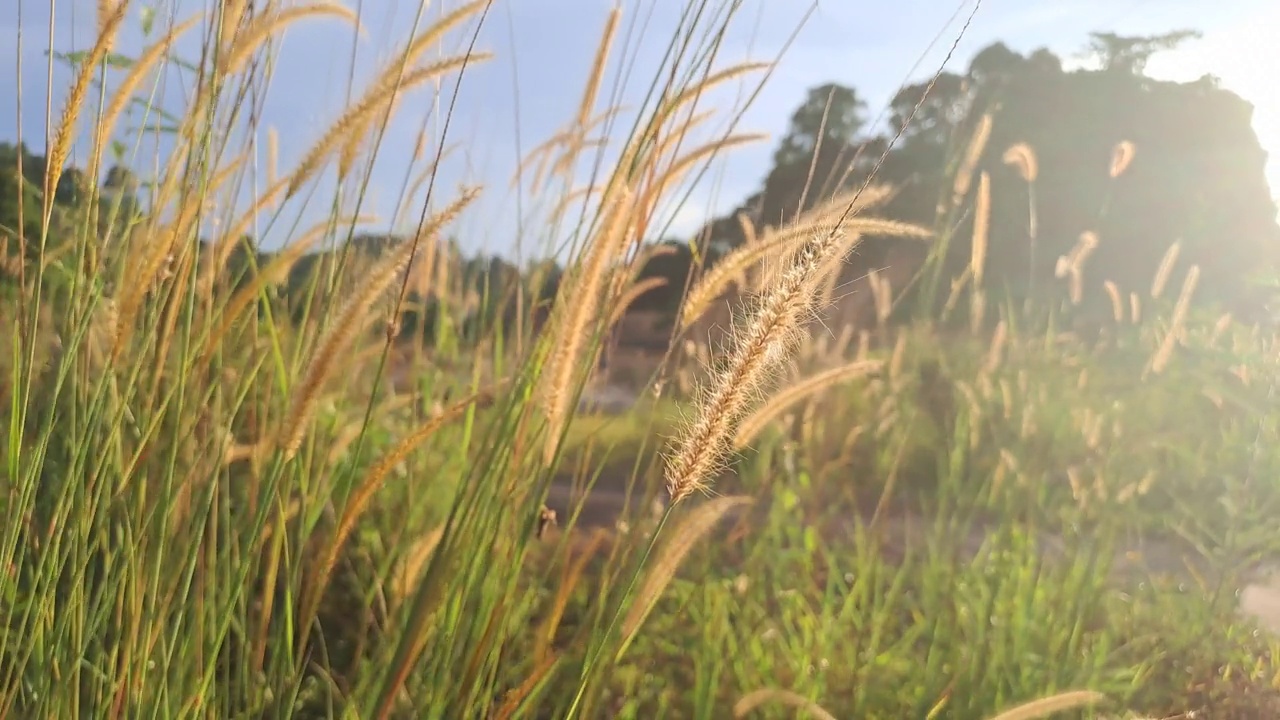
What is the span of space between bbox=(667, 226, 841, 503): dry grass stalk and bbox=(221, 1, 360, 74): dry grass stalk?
567 mm

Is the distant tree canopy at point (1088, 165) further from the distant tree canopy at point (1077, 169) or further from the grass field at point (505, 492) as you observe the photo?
the grass field at point (505, 492)

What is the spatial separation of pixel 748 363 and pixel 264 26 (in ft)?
2.15

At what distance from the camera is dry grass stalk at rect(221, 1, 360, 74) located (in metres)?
0.95

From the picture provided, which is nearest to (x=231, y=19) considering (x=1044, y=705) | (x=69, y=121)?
(x=69, y=121)

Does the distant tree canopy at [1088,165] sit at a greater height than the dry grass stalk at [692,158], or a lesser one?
greater

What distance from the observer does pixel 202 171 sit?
937 mm

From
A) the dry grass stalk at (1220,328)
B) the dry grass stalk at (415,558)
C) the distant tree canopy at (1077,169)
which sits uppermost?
the distant tree canopy at (1077,169)

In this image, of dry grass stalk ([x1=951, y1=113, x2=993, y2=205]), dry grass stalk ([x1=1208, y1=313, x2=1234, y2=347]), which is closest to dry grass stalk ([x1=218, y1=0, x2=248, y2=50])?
dry grass stalk ([x1=951, y1=113, x2=993, y2=205])

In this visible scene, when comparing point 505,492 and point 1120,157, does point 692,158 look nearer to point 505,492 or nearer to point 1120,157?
point 505,492

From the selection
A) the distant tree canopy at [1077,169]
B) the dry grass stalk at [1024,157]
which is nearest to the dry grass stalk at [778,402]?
the dry grass stalk at [1024,157]

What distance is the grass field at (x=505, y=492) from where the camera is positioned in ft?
2.84

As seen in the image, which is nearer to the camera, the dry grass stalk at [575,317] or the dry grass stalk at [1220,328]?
the dry grass stalk at [575,317]

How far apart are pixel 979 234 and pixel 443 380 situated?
1.12m

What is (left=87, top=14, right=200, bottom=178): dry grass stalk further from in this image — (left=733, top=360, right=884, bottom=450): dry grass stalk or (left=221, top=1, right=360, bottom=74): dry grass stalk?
(left=733, top=360, right=884, bottom=450): dry grass stalk
